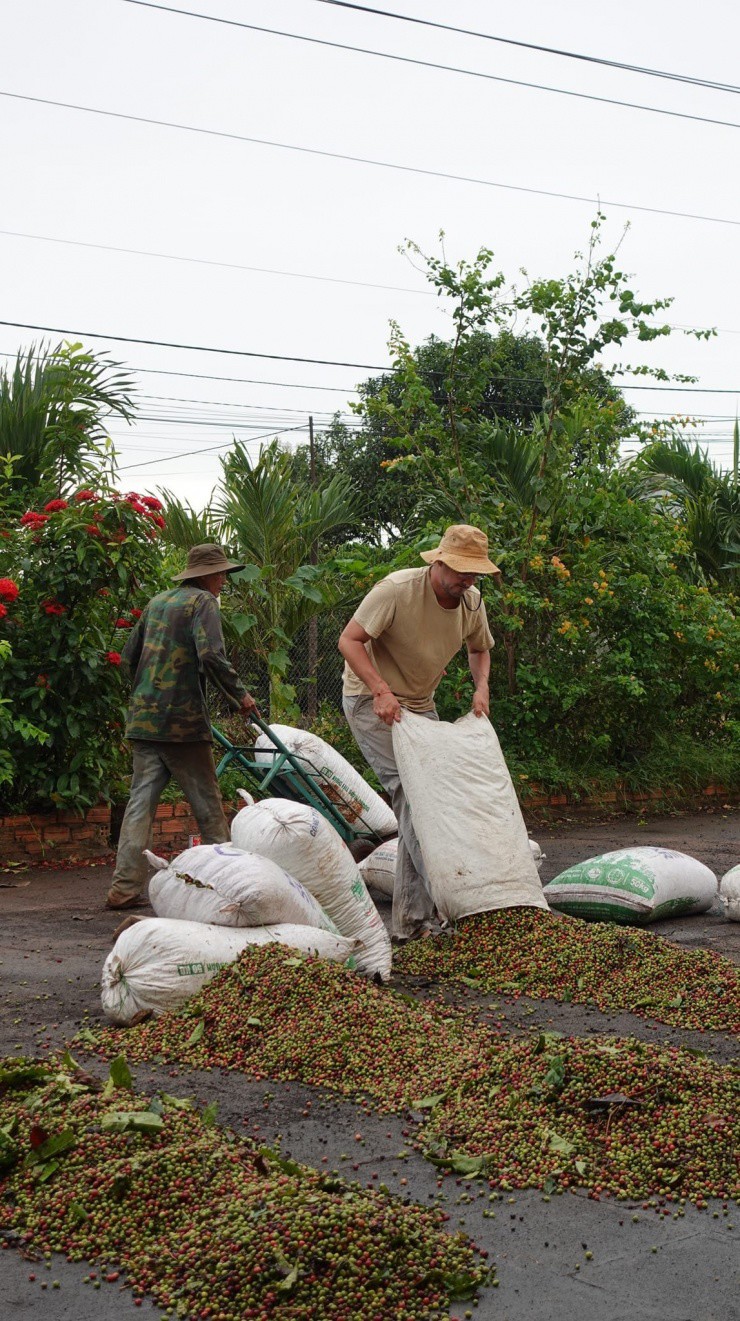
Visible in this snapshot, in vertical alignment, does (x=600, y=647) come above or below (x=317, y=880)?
above

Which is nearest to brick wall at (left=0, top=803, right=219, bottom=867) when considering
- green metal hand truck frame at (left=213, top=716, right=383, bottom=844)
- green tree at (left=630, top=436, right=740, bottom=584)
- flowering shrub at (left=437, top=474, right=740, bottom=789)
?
green metal hand truck frame at (left=213, top=716, right=383, bottom=844)

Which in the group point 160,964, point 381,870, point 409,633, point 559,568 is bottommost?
point 381,870

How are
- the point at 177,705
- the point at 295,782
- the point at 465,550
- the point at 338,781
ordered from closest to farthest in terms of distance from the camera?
the point at 465,550
the point at 177,705
the point at 295,782
the point at 338,781

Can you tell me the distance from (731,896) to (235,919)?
2779 millimetres

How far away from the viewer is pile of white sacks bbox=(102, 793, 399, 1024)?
4.26 m

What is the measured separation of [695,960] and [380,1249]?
106 inches

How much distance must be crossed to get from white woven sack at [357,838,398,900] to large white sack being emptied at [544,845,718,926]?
0.89 meters

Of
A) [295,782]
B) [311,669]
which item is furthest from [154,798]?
[311,669]

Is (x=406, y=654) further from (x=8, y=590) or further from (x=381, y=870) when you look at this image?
(x=8, y=590)

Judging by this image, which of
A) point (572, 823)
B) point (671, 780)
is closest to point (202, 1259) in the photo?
point (572, 823)

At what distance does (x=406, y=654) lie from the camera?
220 inches

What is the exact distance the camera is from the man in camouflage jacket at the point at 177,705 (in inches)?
247

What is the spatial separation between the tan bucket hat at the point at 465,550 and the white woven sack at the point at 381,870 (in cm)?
184

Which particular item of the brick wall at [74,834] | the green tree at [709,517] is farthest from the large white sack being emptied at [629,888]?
the green tree at [709,517]
